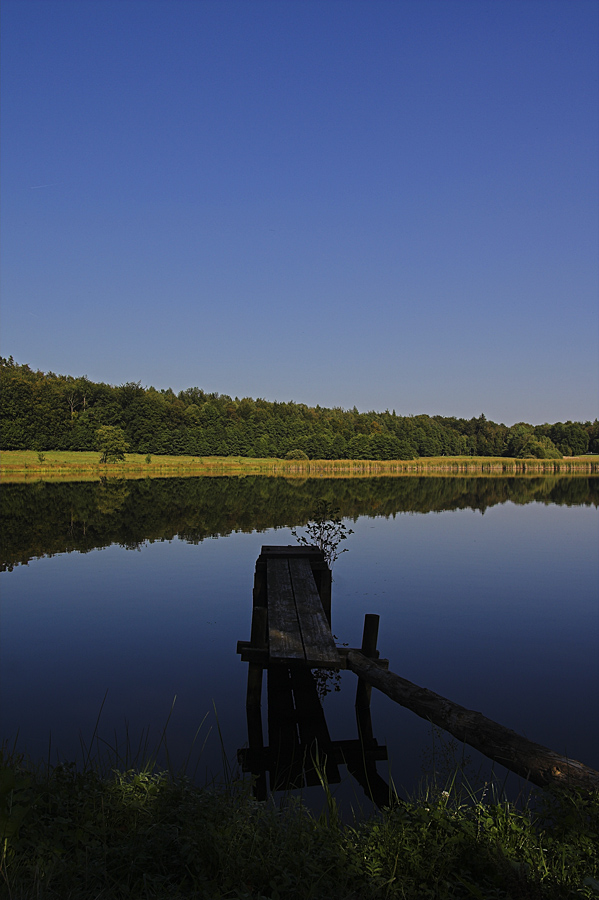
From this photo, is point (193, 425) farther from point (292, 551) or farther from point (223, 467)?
point (292, 551)

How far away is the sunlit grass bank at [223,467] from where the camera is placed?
240 feet

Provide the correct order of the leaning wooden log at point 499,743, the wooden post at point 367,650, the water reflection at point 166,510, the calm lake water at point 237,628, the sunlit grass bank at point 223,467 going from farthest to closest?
the sunlit grass bank at point 223,467 < the water reflection at point 166,510 < the wooden post at point 367,650 < the calm lake water at point 237,628 < the leaning wooden log at point 499,743

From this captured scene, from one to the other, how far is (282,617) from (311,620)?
428 millimetres

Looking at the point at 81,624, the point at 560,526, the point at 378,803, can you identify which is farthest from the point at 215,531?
the point at 378,803

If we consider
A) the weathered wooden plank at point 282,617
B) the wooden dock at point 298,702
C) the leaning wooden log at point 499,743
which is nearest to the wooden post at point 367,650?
the wooden dock at point 298,702

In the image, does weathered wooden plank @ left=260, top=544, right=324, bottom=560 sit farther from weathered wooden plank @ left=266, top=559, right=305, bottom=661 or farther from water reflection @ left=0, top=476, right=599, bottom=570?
water reflection @ left=0, top=476, right=599, bottom=570

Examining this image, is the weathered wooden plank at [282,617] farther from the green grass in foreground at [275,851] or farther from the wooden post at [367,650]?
the green grass in foreground at [275,851]

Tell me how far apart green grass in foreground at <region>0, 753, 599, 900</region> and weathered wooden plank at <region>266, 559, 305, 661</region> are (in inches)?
99.5

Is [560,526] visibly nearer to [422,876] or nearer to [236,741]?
[236,741]

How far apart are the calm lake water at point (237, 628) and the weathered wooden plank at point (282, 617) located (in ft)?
3.66

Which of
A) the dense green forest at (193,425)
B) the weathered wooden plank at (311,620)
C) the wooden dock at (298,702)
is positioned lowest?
the wooden dock at (298,702)

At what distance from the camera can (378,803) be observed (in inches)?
238

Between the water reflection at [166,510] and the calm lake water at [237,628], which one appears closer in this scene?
the calm lake water at [237,628]

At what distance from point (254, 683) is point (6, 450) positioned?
9447cm
